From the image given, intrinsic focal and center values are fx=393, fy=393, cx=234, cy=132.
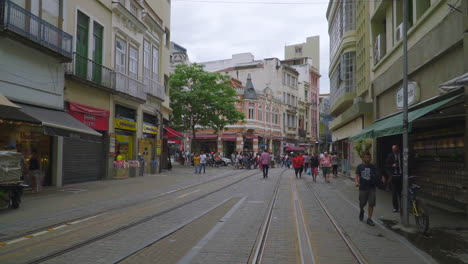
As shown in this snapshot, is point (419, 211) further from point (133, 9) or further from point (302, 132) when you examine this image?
point (302, 132)

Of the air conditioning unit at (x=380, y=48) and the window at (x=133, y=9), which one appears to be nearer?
the air conditioning unit at (x=380, y=48)

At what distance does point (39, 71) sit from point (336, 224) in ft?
40.7

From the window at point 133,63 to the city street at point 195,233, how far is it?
1268 cm

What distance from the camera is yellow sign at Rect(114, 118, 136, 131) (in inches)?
873

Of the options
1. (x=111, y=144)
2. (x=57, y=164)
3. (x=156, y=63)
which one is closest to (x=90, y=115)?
(x=111, y=144)

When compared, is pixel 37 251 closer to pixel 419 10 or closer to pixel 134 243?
pixel 134 243

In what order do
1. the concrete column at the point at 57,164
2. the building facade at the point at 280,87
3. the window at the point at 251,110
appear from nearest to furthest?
1. the concrete column at the point at 57,164
2. the window at the point at 251,110
3. the building facade at the point at 280,87

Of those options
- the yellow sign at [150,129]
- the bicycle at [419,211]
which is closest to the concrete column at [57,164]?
the yellow sign at [150,129]

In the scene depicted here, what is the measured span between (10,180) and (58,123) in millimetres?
4161

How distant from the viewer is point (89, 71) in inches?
743

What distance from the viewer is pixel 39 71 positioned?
49.7ft

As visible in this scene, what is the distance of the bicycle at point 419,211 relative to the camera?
8016 millimetres

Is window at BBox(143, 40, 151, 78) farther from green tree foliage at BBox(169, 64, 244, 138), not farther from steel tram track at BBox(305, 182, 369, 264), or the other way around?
steel tram track at BBox(305, 182, 369, 264)

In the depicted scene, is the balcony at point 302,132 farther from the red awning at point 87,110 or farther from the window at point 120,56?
the red awning at point 87,110
